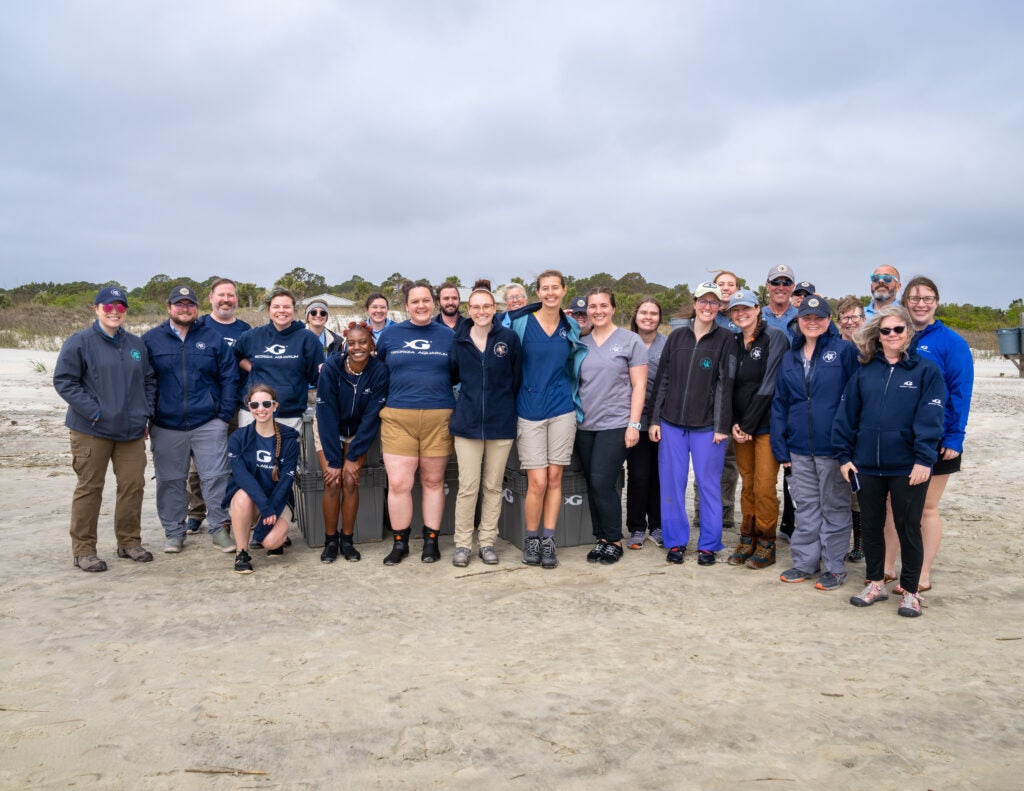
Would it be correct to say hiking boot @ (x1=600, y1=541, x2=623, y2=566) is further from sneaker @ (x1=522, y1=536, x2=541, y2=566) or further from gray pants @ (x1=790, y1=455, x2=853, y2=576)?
gray pants @ (x1=790, y1=455, x2=853, y2=576)

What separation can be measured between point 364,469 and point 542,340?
1924 mm

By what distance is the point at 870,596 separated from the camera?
4.89 m

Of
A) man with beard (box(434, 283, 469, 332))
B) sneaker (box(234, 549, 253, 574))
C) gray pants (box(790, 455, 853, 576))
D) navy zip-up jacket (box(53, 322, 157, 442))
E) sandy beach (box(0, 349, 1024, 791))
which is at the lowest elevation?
sandy beach (box(0, 349, 1024, 791))

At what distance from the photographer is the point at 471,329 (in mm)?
5691

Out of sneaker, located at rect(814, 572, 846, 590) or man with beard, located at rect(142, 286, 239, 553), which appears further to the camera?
man with beard, located at rect(142, 286, 239, 553)

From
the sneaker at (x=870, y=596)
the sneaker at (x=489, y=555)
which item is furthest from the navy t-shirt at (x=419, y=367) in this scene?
the sneaker at (x=870, y=596)

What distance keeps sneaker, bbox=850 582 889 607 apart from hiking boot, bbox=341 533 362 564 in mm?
3594

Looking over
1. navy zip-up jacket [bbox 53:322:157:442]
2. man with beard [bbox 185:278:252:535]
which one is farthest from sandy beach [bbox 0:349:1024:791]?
navy zip-up jacket [bbox 53:322:157:442]

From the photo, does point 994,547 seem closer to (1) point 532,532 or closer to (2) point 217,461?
(1) point 532,532

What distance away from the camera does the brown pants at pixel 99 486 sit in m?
5.51

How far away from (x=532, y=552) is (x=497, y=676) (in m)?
2.03

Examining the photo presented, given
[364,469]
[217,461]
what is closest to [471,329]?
[364,469]

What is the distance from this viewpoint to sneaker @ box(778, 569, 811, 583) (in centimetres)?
538

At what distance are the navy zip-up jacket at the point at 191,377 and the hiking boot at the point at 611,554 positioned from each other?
10.7ft
